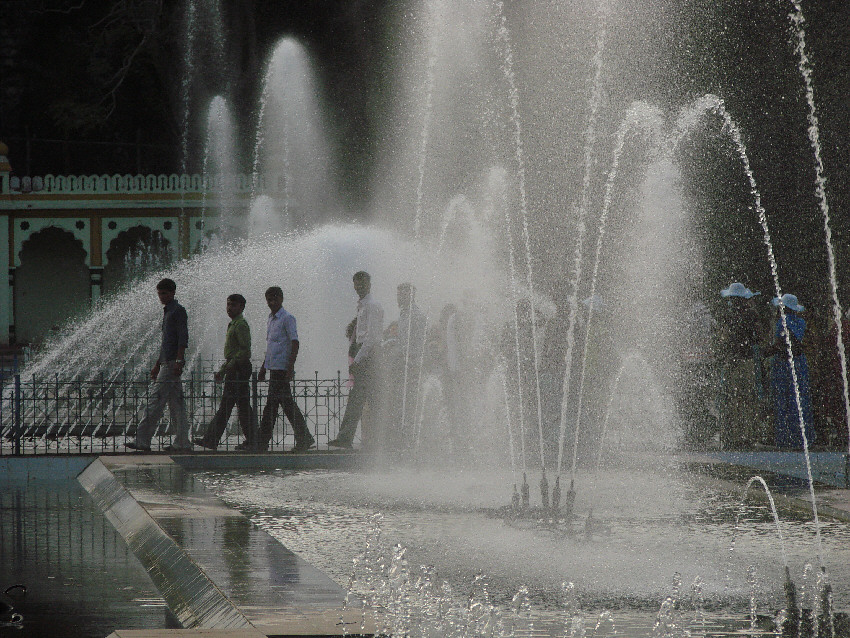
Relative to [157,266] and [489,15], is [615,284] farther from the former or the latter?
[157,266]

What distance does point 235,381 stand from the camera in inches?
421

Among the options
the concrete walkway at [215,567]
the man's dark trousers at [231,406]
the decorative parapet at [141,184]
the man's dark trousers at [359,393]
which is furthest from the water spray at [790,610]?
the decorative parapet at [141,184]

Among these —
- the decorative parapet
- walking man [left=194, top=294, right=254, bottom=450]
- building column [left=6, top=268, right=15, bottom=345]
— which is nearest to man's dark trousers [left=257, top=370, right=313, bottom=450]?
walking man [left=194, top=294, right=254, bottom=450]

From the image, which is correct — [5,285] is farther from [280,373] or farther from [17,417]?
[280,373]

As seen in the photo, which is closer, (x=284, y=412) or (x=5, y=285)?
(x=284, y=412)

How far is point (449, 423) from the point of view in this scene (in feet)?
37.0

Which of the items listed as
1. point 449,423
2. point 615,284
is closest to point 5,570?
point 449,423

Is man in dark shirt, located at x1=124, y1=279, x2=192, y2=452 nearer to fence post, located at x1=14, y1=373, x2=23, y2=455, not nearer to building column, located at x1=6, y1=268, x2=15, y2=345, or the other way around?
fence post, located at x1=14, y1=373, x2=23, y2=455

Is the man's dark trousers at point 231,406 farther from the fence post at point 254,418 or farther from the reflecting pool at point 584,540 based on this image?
the reflecting pool at point 584,540

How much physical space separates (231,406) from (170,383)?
637mm

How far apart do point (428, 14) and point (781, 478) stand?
1744cm

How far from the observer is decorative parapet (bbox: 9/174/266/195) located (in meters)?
22.3

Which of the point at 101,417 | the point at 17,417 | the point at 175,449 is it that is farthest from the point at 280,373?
the point at 17,417

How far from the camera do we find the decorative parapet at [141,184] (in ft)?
73.2
